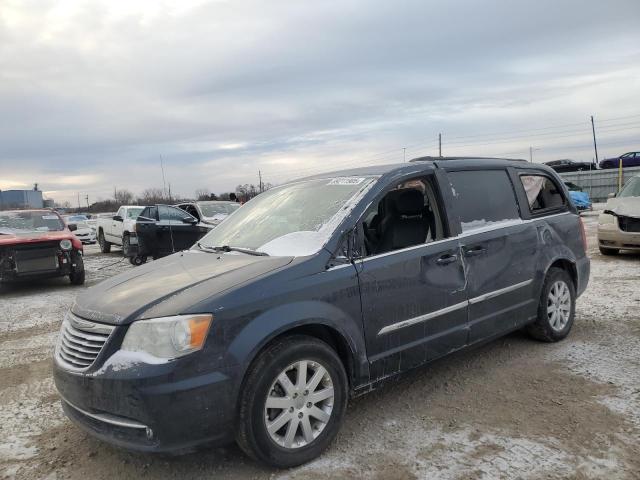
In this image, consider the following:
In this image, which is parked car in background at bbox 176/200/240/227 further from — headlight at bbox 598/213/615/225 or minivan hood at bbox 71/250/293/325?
minivan hood at bbox 71/250/293/325

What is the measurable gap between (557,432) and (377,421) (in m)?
1.12

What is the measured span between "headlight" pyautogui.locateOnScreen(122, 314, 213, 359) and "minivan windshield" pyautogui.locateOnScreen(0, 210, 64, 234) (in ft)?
28.2

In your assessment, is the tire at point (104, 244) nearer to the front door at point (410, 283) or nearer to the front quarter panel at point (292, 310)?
the front door at point (410, 283)

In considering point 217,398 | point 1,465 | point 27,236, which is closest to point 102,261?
point 27,236

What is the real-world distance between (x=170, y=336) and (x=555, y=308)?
3.69m

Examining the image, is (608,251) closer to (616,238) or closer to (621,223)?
(616,238)

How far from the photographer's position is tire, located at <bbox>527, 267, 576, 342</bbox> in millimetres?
4586

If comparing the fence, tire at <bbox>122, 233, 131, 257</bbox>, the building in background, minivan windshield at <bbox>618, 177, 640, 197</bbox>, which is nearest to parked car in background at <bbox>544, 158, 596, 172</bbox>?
the fence

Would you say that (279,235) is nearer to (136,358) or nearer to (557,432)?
(136,358)

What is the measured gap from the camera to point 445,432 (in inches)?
125

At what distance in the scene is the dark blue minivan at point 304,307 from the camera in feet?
8.44

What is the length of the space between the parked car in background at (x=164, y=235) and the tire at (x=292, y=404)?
812cm


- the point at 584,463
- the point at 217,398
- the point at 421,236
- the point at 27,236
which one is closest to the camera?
the point at 217,398

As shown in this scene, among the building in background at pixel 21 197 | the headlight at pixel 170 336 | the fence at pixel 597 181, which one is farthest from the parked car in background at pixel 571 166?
the building in background at pixel 21 197
